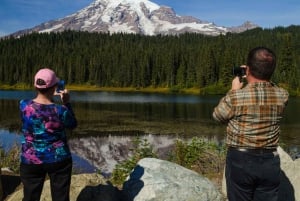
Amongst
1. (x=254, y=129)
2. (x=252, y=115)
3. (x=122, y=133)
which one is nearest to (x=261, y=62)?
(x=252, y=115)

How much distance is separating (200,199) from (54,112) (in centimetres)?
341

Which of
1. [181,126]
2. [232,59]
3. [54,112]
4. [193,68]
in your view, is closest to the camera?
[54,112]

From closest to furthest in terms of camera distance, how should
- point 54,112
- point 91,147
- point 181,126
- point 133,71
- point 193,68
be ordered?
point 54,112
point 91,147
point 181,126
point 193,68
point 133,71

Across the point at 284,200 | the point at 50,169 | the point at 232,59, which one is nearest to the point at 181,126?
the point at 284,200

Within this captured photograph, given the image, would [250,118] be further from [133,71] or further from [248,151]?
[133,71]

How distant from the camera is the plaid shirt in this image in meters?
5.43

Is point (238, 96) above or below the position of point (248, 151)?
above

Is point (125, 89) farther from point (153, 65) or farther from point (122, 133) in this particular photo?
point (122, 133)

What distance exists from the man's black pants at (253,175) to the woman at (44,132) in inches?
90.0

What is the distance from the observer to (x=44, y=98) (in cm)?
614

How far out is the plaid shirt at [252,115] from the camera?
5434mm

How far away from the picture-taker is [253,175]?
538 centimetres

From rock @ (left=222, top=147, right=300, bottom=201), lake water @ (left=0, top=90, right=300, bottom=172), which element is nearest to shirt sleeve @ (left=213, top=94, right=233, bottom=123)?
rock @ (left=222, top=147, right=300, bottom=201)

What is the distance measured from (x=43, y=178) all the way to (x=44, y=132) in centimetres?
70
